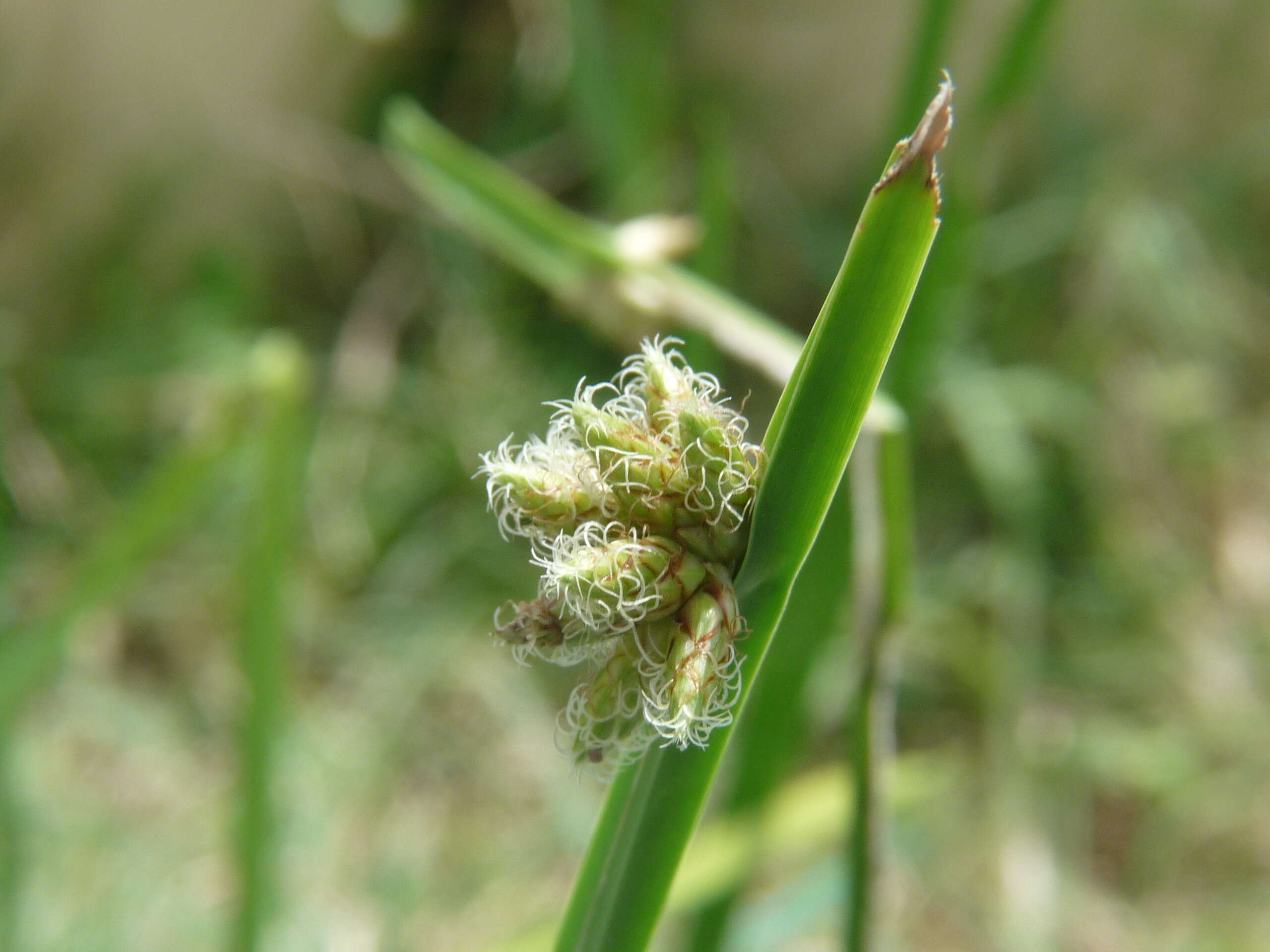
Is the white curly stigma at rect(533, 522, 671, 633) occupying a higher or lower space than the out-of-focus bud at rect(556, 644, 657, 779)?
higher

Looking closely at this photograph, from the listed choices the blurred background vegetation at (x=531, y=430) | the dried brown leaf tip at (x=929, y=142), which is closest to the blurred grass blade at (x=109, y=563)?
the blurred background vegetation at (x=531, y=430)

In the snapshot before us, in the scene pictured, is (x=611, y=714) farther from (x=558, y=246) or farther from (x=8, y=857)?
(x=8, y=857)

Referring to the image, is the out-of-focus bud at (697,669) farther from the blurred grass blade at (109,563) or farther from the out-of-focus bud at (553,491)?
the blurred grass blade at (109,563)

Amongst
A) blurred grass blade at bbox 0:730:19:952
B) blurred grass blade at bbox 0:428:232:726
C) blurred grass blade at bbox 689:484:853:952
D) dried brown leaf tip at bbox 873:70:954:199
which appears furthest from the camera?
blurred grass blade at bbox 0:730:19:952

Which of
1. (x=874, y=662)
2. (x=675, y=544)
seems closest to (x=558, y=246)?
(x=874, y=662)

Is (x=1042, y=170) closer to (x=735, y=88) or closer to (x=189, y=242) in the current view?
(x=735, y=88)

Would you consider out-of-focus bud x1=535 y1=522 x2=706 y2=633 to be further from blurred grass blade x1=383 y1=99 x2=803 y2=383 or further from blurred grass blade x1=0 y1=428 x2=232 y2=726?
blurred grass blade x1=0 y1=428 x2=232 y2=726

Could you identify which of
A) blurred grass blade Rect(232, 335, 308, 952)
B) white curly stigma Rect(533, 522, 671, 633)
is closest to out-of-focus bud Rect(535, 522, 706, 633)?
white curly stigma Rect(533, 522, 671, 633)
